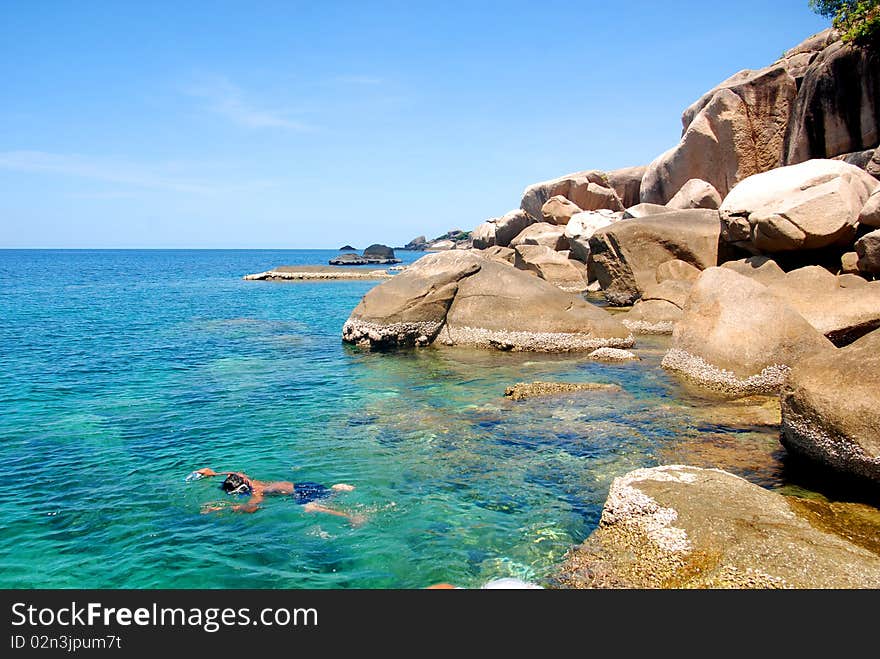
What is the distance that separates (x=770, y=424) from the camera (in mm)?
10875

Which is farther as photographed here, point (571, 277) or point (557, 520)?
point (571, 277)

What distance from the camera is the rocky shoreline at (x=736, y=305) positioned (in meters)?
6.14

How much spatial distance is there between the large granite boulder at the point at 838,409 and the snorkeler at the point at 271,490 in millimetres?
6464

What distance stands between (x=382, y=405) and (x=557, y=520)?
677 centimetres

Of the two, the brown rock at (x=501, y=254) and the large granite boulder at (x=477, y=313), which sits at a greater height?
the brown rock at (x=501, y=254)

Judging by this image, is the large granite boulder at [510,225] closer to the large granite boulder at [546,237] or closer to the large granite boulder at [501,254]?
the large granite boulder at [501,254]

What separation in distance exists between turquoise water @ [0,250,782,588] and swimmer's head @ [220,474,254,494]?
0.25m

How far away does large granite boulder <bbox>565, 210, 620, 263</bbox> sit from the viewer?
1519 inches

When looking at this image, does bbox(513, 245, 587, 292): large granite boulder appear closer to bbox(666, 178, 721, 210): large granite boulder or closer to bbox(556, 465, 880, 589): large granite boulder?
bbox(666, 178, 721, 210): large granite boulder

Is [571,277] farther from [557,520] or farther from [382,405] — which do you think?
[557,520]

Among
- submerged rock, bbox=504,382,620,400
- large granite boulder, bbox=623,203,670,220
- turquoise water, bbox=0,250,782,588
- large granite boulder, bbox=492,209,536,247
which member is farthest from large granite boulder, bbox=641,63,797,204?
submerged rock, bbox=504,382,620,400

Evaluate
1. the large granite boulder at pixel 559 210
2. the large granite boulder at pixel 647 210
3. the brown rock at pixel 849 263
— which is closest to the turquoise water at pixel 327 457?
the brown rock at pixel 849 263

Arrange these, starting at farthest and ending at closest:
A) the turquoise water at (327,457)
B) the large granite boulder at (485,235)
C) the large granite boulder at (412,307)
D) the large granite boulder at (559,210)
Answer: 1. the large granite boulder at (485,235)
2. the large granite boulder at (559,210)
3. the large granite boulder at (412,307)
4. the turquoise water at (327,457)
